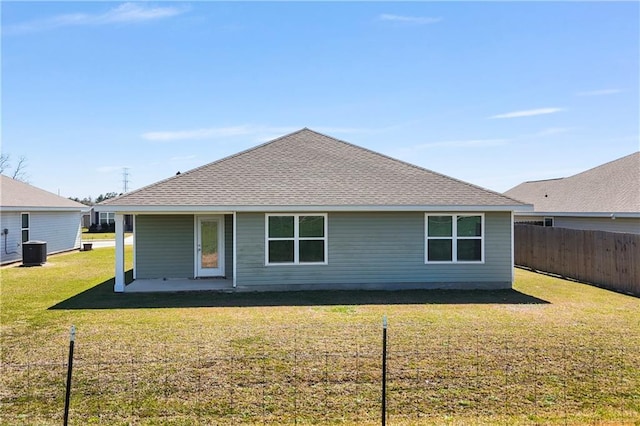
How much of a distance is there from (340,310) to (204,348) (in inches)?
153

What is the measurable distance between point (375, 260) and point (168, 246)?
6.53 metres

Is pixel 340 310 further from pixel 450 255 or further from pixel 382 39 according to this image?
pixel 382 39

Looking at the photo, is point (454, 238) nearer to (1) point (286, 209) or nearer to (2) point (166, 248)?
(1) point (286, 209)

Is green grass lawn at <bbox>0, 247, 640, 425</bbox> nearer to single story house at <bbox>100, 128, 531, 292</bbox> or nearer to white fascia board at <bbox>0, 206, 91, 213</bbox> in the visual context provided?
single story house at <bbox>100, 128, 531, 292</bbox>

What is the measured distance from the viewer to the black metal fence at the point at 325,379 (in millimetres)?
5062

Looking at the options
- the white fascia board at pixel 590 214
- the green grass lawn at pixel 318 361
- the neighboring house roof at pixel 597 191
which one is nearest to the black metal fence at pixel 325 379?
the green grass lawn at pixel 318 361

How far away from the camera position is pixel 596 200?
19.5 m

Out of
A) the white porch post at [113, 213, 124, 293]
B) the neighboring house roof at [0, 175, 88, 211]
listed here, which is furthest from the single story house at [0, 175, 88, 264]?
the white porch post at [113, 213, 124, 293]

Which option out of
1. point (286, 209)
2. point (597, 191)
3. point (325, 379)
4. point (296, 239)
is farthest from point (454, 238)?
point (597, 191)

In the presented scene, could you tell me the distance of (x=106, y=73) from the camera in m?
17.1

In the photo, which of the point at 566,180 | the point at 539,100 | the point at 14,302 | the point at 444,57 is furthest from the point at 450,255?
the point at 566,180

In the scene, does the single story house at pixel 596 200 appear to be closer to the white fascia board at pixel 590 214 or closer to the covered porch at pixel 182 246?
the white fascia board at pixel 590 214

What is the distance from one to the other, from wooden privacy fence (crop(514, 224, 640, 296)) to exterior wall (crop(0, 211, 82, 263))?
21.7m

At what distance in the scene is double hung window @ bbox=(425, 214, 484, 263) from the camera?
13664mm
